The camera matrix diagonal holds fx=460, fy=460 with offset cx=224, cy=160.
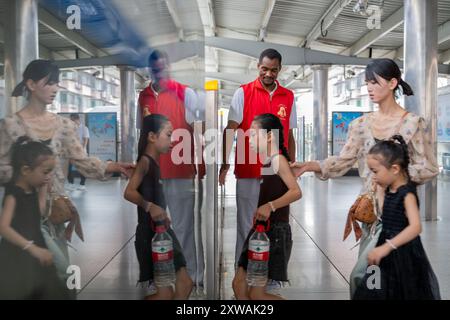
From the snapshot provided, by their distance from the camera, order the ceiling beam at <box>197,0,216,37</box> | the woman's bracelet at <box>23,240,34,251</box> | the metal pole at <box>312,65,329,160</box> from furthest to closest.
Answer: the ceiling beam at <box>197,0,216,37</box>
the metal pole at <box>312,65,329,160</box>
the woman's bracelet at <box>23,240,34,251</box>

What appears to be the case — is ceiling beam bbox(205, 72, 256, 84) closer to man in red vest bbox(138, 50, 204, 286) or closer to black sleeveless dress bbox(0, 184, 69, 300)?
man in red vest bbox(138, 50, 204, 286)

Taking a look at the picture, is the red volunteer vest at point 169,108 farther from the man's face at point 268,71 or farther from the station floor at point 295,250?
the man's face at point 268,71

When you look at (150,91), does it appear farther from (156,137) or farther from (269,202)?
(269,202)

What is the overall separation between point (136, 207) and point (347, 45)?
1.82 metres

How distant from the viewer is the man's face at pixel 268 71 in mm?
2639

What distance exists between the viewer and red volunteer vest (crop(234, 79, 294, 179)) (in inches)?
104

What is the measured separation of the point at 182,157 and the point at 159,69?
481 millimetres

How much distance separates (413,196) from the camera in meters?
Answer: 2.41

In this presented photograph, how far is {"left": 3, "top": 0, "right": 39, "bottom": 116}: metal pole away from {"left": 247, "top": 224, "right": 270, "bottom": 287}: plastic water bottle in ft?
4.78

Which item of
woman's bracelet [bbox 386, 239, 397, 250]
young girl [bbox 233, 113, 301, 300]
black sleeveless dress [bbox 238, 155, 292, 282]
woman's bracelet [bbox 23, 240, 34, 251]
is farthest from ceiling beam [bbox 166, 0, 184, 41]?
woman's bracelet [bbox 386, 239, 397, 250]

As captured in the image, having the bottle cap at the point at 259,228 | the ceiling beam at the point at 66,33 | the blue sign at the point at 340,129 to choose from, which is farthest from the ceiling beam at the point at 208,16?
the ceiling beam at the point at 66,33

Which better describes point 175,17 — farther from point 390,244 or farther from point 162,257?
point 390,244

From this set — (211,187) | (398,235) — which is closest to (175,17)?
(211,187)
